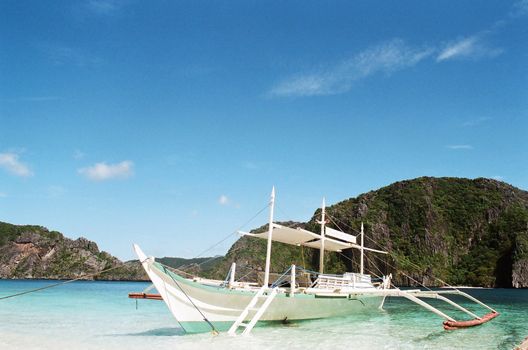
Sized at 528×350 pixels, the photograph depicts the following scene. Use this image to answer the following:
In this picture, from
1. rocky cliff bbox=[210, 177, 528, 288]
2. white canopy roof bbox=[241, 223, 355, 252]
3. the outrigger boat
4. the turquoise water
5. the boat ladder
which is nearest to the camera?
the turquoise water

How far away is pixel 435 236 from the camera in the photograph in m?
114

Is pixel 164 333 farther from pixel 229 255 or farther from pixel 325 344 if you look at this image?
pixel 229 255

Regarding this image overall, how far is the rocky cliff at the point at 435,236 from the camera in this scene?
100m

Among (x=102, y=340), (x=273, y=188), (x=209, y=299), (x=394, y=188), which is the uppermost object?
(x=394, y=188)

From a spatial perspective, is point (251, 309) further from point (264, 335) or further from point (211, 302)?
point (211, 302)

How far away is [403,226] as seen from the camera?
119562 mm

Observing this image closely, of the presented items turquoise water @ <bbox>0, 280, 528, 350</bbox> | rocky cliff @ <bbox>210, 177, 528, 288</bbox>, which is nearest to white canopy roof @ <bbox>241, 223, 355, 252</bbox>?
turquoise water @ <bbox>0, 280, 528, 350</bbox>

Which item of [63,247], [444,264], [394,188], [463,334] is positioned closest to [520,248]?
[444,264]

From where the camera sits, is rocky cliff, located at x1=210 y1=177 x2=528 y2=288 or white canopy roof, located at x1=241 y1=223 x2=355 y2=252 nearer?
white canopy roof, located at x1=241 y1=223 x2=355 y2=252

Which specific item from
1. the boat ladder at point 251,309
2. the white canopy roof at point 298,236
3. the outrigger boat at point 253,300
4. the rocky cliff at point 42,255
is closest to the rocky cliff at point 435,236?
the rocky cliff at point 42,255

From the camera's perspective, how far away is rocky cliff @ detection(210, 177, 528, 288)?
100 m

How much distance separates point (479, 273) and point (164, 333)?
102 meters

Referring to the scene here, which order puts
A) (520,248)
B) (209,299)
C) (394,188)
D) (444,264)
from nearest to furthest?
(209,299) → (520,248) → (444,264) → (394,188)

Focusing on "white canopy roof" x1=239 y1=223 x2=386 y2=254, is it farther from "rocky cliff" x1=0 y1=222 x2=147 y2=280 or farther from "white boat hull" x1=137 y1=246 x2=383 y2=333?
"rocky cliff" x1=0 y1=222 x2=147 y2=280
